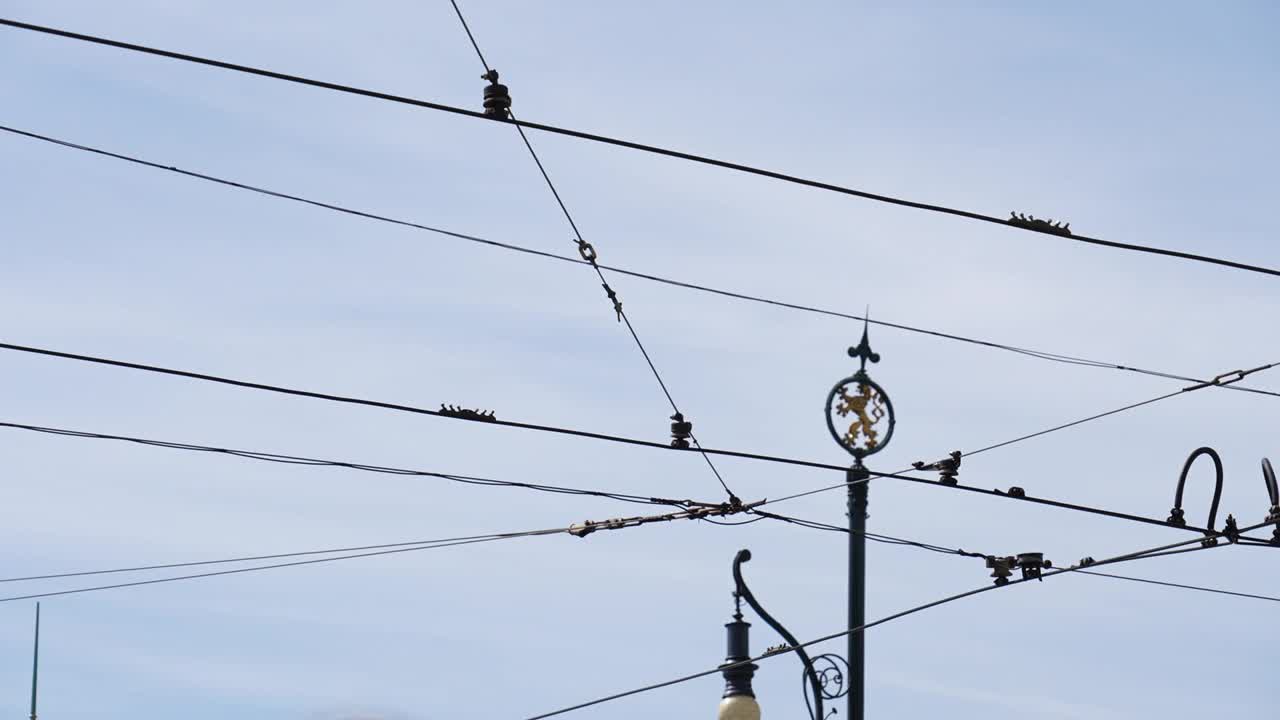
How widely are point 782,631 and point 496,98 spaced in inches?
186

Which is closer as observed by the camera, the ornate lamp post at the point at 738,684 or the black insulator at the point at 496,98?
the black insulator at the point at 496,98

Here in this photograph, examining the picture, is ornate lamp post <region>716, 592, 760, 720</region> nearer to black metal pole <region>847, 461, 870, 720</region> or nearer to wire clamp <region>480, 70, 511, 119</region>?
black metal pole <region>847, 461, 870, 720</region>

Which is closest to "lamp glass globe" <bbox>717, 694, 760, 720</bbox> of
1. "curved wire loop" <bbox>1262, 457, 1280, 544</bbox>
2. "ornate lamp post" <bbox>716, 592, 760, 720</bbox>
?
"ornate lamp post" <bbox>716, 592, 760, 720</bbox>

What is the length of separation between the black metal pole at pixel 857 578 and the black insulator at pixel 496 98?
3872mm

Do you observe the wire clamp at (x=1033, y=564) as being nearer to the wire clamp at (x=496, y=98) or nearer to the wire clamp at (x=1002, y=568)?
the wire clamp at (x=1002, y=568)

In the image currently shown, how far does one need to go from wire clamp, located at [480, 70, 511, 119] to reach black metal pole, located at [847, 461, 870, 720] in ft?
12.7

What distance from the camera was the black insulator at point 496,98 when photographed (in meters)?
13.0

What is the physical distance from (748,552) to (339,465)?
3.23 meters

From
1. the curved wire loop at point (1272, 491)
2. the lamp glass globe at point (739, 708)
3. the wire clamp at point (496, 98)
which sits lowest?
the lamp glass globe at point (739, 708)

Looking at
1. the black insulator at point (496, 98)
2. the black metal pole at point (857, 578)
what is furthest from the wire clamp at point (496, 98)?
the black metal pole at point (857, 578)

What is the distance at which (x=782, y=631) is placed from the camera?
1536 cm

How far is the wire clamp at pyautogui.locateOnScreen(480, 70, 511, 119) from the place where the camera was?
1301cm

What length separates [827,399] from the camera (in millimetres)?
15430

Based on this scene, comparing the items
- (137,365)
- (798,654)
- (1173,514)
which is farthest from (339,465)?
(1173,514)
